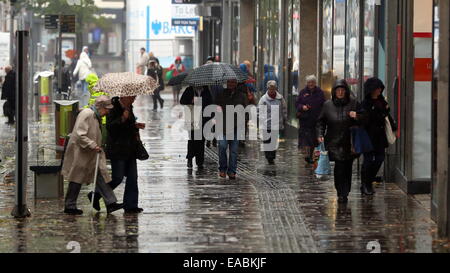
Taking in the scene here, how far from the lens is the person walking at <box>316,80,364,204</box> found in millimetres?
15234

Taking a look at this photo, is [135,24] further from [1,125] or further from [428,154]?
[428,154]

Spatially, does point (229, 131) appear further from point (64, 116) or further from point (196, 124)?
point (64, 116)

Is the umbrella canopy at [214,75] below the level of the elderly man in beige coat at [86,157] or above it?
above

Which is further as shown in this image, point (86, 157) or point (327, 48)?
point (327, 48)

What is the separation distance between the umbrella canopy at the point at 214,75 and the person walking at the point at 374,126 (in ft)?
9.80

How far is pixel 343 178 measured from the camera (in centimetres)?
1525

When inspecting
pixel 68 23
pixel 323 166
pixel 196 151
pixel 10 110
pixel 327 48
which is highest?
pixel 68 23

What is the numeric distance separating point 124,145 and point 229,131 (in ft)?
14.0

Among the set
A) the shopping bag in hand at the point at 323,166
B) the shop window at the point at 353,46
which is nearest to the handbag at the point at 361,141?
the shopping bag in hand at the point at 323,166

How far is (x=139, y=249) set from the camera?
11.6 m

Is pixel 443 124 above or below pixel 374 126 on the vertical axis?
above

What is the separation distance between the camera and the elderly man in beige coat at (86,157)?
13.9 metres

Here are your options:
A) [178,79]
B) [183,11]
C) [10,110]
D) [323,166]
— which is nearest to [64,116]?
[178,79]

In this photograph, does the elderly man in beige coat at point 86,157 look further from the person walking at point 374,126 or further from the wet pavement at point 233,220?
the person walking at point 374,126
